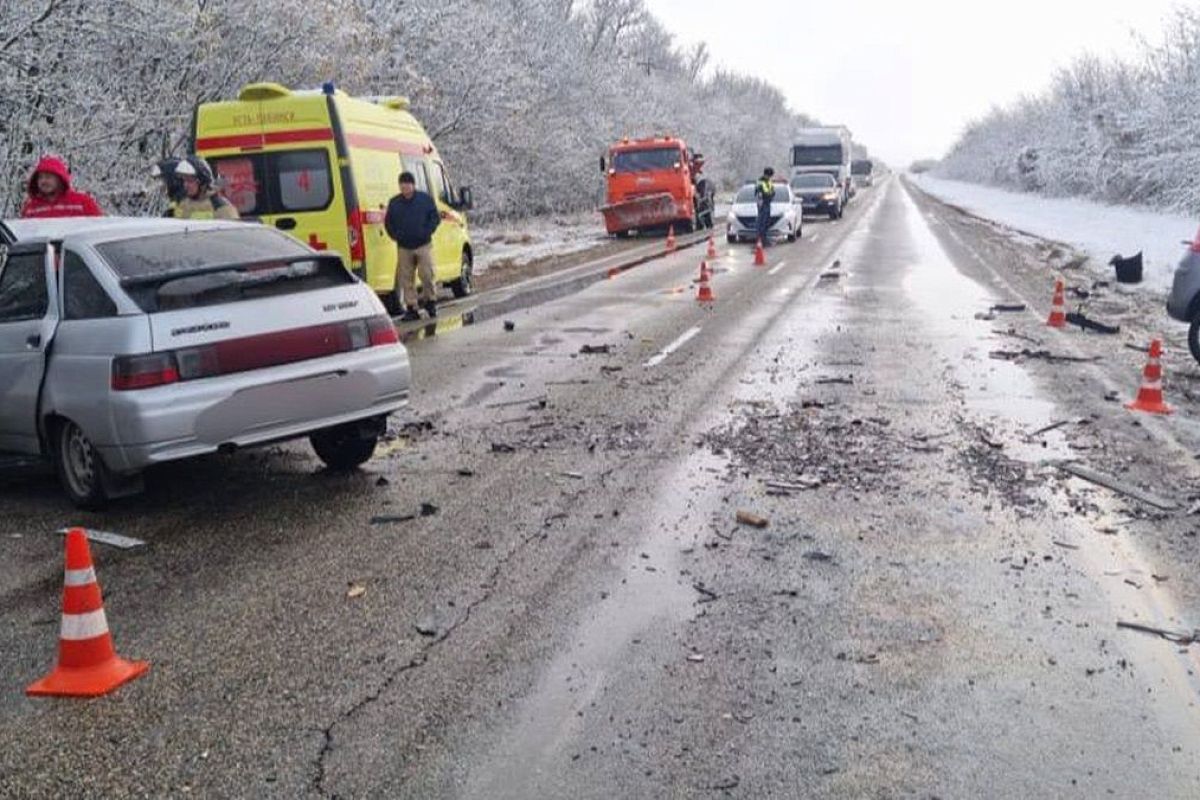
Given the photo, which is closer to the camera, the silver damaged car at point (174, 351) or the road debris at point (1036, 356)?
the silver damaged car at point (174, 351)

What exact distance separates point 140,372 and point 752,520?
124 inches

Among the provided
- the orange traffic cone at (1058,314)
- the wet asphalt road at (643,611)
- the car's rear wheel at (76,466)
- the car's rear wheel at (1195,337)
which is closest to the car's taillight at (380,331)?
the wet asphalt road at (643,611)

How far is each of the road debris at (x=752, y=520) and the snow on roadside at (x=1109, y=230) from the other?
14.2 metres

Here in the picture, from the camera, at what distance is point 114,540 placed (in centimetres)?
516

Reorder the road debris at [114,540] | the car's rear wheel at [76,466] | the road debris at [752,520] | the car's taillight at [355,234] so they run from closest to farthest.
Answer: the road debris at [114,540] → the road debris at [752,520] → the car's rear wheel at [76,466] → the car's taillight at [355,234]

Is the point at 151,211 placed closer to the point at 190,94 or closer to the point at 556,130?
the point at 190,94

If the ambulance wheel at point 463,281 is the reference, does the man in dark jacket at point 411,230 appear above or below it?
above

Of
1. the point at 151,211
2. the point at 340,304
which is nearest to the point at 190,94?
the point at 151,211

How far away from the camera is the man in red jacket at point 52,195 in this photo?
27.8 feet

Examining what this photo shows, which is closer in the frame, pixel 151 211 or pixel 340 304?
pixel 340 304

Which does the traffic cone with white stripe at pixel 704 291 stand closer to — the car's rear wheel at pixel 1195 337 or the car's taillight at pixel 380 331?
the car's rear wheel at pixel 1195 337

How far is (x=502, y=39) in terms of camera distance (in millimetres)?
34906

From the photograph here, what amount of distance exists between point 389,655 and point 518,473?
2524mm

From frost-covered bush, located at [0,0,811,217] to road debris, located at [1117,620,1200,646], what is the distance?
13.4m
